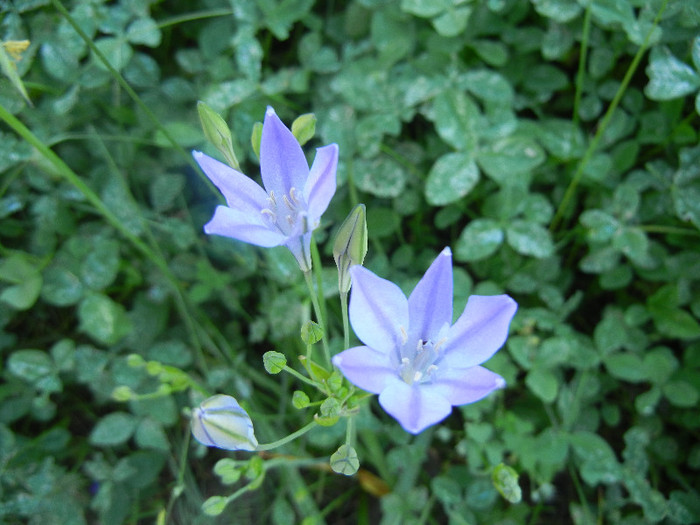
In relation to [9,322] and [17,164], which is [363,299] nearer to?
[17,164]

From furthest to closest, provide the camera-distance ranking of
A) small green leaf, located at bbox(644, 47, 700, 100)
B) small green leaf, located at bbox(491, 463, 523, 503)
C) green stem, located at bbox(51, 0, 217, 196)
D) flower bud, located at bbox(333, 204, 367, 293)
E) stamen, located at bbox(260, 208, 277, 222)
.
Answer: small green leaf, located at bbox(644, 47, 700, 100)
green stem, located at bbox(51, 0, 217, 196)
small green leaf, located at bbox(491, 463, 523, 503)
stamen, located at bbox(260, 208, 277, 222)
flower bud, located at bbox(333, 204, 367, 293)

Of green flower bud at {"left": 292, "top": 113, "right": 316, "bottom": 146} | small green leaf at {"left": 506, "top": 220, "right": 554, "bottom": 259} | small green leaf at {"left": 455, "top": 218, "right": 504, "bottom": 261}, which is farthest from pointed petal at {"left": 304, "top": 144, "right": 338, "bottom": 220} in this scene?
small green leaf at {"left": 506, "top": 220, "right": 554, "bottom": 259}

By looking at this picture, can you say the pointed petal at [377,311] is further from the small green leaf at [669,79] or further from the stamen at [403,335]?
the small green leaf at [669,79]

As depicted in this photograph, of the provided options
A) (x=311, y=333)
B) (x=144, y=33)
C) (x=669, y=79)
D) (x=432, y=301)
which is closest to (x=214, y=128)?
(x=311, y=333)

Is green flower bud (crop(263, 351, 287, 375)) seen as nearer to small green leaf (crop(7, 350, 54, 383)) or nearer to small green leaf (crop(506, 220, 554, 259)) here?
small green leaf (crop(506, 220, 554, 259))

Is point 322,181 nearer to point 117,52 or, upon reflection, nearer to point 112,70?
point 112,70
